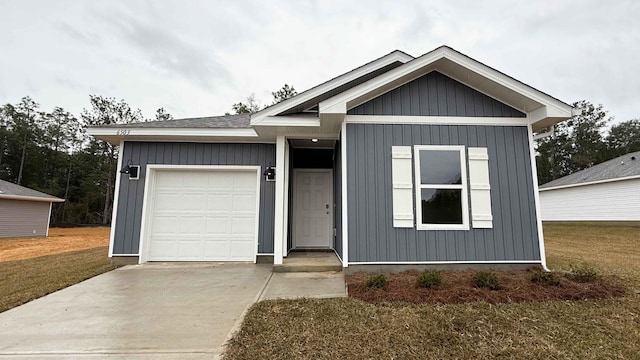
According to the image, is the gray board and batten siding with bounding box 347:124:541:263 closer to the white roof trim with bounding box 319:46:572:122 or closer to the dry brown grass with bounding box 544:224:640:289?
the white roof trim with bounding box 319:46:572:122

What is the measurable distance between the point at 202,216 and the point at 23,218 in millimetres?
16083

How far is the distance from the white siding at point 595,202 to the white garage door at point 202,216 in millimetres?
16520

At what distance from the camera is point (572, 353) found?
2.30 m

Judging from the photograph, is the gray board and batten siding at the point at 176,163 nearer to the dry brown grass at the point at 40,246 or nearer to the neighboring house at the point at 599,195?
the dry brown grass at the point at 40,246

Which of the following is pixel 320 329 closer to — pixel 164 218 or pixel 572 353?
pixel 572 353

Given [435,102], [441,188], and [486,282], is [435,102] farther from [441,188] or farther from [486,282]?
[486,282]

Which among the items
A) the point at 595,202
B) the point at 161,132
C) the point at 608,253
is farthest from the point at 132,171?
the point at 595,202

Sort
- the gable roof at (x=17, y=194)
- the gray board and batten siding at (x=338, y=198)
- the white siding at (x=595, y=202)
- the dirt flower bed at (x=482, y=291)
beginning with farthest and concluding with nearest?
the gable roof at (x=17, y=194) → the white siding at (x=595, y=202) → the gray board and batten siding at (x=338, y=198) → the dirt flower bed at (x=482, y=291)

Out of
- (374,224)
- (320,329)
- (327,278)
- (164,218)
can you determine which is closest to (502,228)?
(374,224)

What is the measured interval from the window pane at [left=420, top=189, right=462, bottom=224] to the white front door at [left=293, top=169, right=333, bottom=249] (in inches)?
105

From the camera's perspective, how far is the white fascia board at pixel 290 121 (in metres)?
5.04

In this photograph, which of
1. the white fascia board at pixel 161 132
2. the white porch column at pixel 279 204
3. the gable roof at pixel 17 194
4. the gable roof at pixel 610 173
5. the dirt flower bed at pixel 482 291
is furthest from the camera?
the gable roof at pixel 17 194

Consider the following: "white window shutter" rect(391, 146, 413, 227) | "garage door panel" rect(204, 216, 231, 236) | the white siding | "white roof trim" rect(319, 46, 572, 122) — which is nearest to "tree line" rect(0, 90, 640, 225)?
the white siding

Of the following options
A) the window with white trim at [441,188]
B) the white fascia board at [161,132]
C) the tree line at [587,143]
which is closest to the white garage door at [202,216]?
the white fascia board at [161,132]
